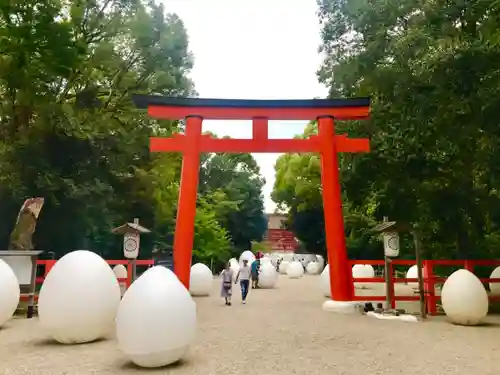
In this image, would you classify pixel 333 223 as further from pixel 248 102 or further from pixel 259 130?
pixel 248 102

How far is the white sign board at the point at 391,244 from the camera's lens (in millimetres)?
11656

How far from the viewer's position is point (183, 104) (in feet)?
43.7

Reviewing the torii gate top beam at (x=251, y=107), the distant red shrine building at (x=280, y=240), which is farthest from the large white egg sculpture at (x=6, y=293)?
the distant red shrine building at (x=280, y=240)

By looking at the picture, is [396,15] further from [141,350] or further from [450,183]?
[141,350]

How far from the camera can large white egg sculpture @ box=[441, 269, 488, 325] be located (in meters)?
10.0

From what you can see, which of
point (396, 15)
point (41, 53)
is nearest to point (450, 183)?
point (396, 15)

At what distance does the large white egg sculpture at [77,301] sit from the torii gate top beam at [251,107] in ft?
20.2

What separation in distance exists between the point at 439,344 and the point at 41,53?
14868 millimetres

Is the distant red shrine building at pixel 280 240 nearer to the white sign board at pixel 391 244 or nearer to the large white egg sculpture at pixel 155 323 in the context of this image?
the white sign board at pixel 391 244

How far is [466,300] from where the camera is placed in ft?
33.0

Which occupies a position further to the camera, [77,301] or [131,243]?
[131,243]

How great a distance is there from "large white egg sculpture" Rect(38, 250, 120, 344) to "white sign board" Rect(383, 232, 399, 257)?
6.67 m

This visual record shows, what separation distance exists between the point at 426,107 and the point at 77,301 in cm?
874

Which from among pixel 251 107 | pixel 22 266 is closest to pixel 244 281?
pixel 251 107
